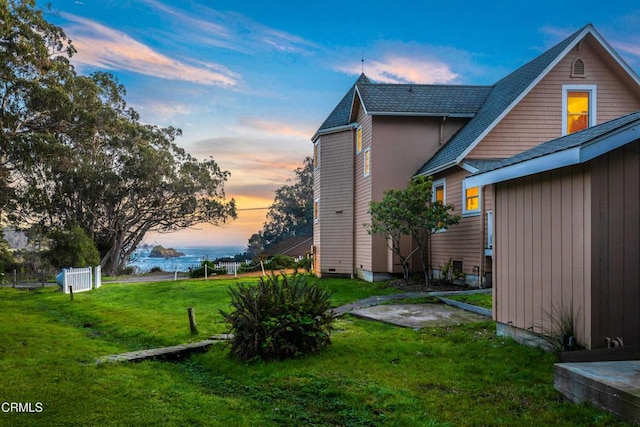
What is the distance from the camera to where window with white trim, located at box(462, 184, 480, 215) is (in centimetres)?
1468

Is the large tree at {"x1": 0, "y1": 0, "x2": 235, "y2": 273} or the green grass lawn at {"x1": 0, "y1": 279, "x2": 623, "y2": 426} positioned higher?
the large tree at {"x1": 0, "y1": 0, "x2": 235, "y2": 273}

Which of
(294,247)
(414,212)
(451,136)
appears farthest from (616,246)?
(294,247)

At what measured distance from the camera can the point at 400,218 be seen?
15516mm

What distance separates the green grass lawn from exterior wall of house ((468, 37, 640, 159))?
8.66m

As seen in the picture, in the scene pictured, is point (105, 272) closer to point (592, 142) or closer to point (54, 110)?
point (54, 110)

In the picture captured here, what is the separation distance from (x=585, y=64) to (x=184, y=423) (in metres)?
16.1

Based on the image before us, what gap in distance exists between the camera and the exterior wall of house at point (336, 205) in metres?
21.1

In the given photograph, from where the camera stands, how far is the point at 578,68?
15.5m

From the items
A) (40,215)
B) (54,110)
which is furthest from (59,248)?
(40,215)

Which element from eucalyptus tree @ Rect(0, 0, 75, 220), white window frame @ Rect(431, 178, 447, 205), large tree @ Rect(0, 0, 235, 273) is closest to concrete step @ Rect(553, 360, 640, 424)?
white window frame @ Rect(431, 178, 447, 205)

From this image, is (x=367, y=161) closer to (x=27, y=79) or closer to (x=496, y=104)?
(x=496, y=104)

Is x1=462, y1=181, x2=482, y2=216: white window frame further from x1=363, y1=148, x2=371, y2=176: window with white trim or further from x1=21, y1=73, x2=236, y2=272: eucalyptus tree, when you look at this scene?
x1=21, y1=73, x2=236, y2=272: eucalyptus tree

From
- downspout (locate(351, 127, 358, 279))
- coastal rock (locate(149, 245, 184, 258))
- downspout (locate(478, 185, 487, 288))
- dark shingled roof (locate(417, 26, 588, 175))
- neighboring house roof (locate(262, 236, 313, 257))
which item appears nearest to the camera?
downspout (locate(478, 185, 487, 288))

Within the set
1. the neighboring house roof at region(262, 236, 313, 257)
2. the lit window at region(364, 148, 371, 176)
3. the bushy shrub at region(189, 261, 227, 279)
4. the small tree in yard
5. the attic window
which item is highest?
the attic window
